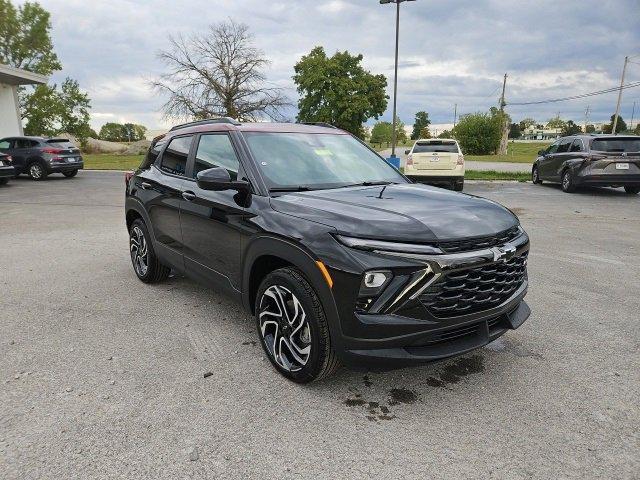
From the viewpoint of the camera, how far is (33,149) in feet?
57.3

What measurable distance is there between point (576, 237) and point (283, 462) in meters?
7.01

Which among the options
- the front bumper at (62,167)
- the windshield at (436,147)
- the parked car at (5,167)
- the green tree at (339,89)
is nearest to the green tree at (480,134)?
the green tree at (339,89)

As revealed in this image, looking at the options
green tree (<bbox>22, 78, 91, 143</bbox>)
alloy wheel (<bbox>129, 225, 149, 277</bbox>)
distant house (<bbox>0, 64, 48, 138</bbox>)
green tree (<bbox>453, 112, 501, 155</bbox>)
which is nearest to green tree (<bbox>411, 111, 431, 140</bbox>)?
green tree (<bbox>453, 112, 501, 155</bbox>)

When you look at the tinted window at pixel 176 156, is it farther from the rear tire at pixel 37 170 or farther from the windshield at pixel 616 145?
the rear tire at pixel 37 170

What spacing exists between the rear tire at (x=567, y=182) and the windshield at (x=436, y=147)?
322 centimetres

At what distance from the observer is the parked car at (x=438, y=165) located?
43.9 ft

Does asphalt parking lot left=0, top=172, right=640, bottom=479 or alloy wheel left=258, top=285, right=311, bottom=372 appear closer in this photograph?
asphalt parking lot left=0, top=172, right=640, bottom=479

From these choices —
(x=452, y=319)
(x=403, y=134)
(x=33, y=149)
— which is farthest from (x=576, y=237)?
(x=403, y=134)

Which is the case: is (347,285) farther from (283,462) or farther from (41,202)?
(41,202)

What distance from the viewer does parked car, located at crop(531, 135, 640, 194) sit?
39.4 feet

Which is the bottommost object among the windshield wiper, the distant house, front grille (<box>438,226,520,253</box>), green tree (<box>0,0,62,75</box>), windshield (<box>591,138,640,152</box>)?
front grille (<box>438,226,520,253</box>)

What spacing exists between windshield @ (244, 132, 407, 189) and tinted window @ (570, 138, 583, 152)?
11.1 metres

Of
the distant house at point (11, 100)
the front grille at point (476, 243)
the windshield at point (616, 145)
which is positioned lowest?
the front grille at point (476, 243)

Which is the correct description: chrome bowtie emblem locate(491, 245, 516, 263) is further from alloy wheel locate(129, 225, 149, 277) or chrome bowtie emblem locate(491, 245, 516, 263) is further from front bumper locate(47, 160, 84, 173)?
front bumper locate(47, 160, 84, 173)
